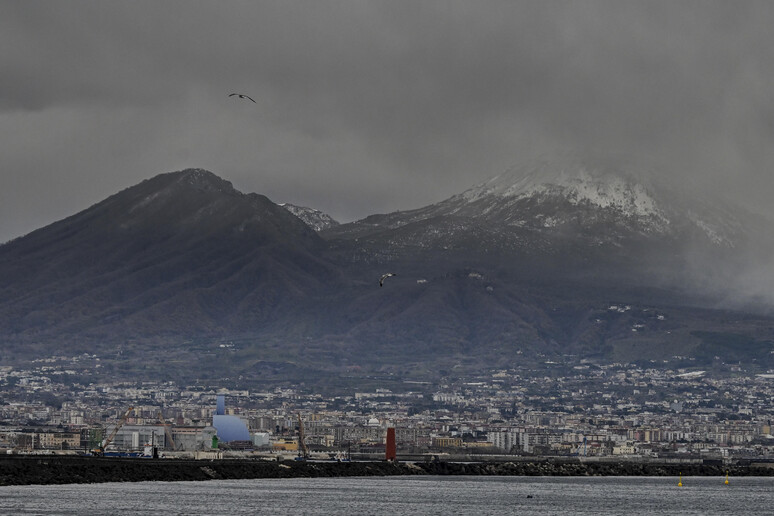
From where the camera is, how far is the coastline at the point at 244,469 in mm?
132375

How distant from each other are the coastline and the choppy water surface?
311 centimetres

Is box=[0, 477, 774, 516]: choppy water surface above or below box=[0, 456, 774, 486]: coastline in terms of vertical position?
below

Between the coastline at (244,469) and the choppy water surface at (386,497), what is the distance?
311 cm

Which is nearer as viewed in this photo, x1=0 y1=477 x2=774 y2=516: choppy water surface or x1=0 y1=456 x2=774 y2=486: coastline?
x1=0 y1=477 x2=774 y2=516: choppy water surface

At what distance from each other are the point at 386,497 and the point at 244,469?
3447 cm

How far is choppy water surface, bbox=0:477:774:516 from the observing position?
106 metres

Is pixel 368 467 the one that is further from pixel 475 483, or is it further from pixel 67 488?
pixel 67 488

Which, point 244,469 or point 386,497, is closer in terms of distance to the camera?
point 386,497

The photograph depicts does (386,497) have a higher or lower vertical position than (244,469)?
lower

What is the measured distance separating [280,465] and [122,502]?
57.1 meters

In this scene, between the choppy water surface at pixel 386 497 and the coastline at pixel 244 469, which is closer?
the choppy water surface at pixel 386 497

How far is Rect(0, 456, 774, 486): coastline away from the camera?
434 ft

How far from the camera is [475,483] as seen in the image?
15462 centimetres

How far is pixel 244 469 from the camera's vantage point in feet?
511
